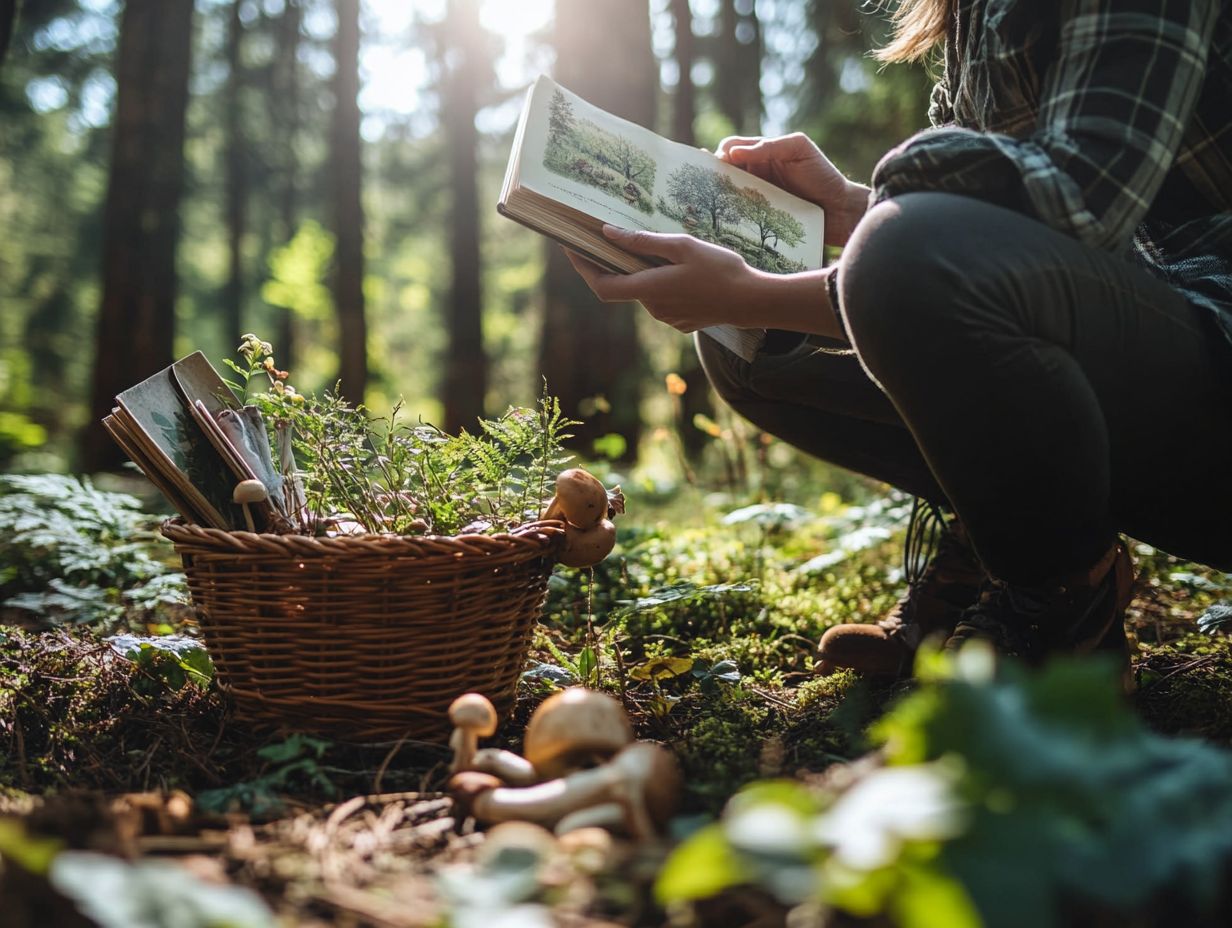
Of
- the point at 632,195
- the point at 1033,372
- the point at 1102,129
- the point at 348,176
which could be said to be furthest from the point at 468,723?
the point at 348,176

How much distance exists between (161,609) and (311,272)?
11.0m

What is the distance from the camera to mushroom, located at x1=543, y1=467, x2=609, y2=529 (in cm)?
162

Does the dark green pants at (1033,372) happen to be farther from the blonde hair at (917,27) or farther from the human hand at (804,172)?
the human hand at (804,172)

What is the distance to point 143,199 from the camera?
17.9 feet

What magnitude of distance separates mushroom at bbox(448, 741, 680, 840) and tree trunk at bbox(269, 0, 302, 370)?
481 inches

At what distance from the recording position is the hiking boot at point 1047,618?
1501 mm

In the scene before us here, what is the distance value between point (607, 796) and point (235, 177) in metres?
13.3

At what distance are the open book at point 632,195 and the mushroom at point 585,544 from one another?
499 mm

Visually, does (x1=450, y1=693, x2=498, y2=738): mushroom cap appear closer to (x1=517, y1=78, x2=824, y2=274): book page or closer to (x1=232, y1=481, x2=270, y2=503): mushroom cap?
(x1=232, y1=481, x2=270, y2=503): mushroom cap

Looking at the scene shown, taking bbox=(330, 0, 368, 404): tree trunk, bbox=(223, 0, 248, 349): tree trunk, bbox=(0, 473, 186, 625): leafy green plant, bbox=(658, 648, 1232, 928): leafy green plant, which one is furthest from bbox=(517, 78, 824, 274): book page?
bbox=(223, 0, 248, 349): tree trunk

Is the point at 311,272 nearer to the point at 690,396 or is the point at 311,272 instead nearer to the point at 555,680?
the point at 690,396

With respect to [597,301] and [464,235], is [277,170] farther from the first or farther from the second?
[597,301]

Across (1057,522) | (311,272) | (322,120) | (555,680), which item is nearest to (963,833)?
(1057,522)

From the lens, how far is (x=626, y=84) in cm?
524
